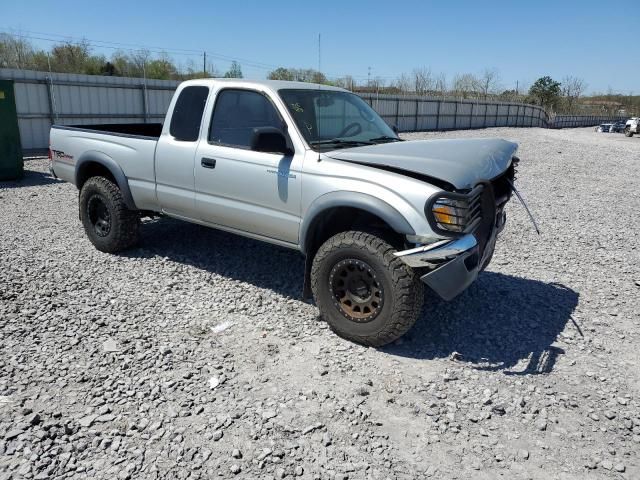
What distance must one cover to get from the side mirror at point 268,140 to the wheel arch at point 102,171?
2140 mm

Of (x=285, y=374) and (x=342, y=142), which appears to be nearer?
(x=285, y=374)

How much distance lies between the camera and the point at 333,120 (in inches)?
185

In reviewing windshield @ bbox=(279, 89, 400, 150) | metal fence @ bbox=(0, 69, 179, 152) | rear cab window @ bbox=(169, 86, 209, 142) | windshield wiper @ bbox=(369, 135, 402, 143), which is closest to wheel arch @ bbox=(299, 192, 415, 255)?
windshield @ bbox=(279, 89, 400, 150)

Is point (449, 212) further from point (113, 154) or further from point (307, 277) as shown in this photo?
point (113, 154)

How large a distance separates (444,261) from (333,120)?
1.88 metres

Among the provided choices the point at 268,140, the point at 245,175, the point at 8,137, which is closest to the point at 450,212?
the point at 268,140

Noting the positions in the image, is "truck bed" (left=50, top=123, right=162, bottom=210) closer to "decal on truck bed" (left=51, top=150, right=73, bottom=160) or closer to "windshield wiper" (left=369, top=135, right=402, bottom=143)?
"decal on truck bed" (left=51, top=150, right=73, bottom=160)

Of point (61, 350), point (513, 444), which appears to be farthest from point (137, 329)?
point (513, 444)

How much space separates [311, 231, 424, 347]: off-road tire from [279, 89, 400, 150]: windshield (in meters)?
0.88

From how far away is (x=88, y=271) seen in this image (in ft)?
17.6

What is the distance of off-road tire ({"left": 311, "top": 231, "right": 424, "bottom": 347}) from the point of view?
12.0 ft

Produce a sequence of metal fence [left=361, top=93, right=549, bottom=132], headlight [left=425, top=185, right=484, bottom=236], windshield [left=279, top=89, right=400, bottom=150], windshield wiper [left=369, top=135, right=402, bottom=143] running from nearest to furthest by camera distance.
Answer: headlight [left=425, top=185, right=484, bottom=236] → windshield [left=279, top=89, right=400, bottom=150] → windshield wiper [left=369, top=135, right=402, bottom=143] → metal fence [left=361, top=93, right=549, bottom=132]

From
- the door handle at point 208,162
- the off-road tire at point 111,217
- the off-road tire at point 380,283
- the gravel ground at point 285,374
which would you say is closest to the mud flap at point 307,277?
the off-road tire at point 380,283

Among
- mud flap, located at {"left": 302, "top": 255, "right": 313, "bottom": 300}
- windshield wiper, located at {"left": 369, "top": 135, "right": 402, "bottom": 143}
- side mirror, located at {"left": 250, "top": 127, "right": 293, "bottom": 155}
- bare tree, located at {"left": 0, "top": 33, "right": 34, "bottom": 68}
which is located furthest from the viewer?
bare tree, located at {"left": 0, "top": 33, "right": 34, "bottom": 68}
